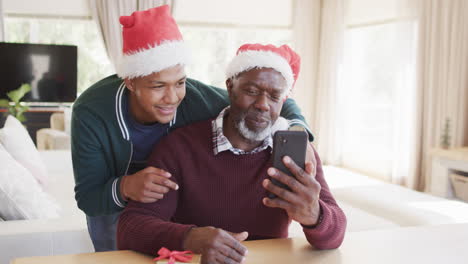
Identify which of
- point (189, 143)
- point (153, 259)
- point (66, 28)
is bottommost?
point (153, 259)

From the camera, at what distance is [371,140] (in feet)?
20.0

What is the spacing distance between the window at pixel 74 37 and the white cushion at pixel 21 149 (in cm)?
316

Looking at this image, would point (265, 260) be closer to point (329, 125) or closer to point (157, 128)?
point (157, 128)

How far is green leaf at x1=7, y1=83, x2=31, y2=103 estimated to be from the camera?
17.9ft

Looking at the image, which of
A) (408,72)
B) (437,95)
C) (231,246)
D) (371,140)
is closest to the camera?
(231,246)

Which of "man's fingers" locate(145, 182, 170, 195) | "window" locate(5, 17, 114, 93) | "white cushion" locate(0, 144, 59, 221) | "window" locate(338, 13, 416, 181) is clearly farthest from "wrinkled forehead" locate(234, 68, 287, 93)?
"window" locate(5, 17, 114, 93)

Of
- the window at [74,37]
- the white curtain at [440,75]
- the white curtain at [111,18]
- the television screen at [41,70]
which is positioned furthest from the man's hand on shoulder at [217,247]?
the window at [74,37]

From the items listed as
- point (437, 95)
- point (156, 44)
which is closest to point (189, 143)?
point (156, 44)

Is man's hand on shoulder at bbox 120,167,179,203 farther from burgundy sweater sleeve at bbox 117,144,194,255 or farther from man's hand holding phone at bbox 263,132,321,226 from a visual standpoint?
man's hand holding phone at bbox 263,132,321,226

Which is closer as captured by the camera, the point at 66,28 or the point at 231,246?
the point at 231,246

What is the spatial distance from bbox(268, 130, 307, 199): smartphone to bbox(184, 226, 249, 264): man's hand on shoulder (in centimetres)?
18

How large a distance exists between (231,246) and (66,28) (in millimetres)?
5487

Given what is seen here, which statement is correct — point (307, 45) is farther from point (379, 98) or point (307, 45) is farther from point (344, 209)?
point (344, 209)

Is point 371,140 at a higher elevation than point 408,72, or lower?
lower
